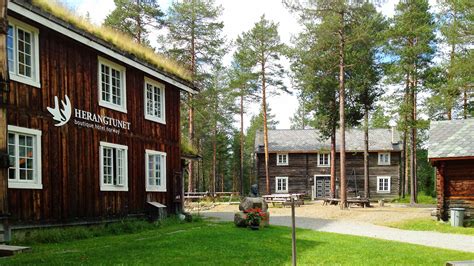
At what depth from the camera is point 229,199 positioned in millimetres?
40875

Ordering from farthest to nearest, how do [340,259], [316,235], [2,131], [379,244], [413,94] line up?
[413,94] < [316,235] < [379,244] < [340,259] < [2,131]

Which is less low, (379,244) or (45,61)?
(45,61)

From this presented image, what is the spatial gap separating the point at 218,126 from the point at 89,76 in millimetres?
48519

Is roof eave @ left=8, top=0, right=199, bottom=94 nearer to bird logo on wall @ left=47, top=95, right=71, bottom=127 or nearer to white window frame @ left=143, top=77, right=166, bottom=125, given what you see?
white window frame @ left=143, top=77, right=166, bottom=125

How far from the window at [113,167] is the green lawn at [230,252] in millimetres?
2857

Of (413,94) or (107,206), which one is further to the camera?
(413,94)

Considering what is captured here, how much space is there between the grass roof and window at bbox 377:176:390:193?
2958cm

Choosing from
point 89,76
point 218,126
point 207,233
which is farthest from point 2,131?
point 218,126

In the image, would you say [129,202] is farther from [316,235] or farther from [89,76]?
[316,235]

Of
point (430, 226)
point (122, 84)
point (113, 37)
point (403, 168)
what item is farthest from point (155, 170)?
point (403, 168)

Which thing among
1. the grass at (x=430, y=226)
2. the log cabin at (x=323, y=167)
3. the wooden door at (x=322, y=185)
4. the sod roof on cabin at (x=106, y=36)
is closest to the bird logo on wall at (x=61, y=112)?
the sod roof on cabin at (x=106, y=36)

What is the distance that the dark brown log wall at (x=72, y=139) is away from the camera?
41.0 ft

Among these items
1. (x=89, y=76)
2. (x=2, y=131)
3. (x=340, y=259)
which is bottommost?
(x=340, y=259)

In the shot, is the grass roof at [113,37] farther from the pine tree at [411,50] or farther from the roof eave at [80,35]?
the pine tree at [411,50]
